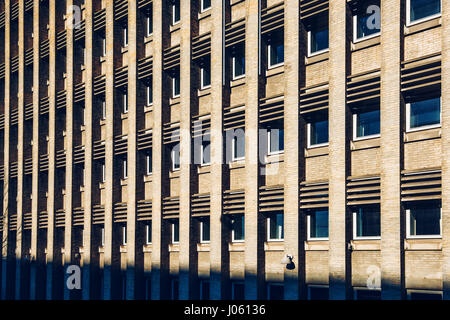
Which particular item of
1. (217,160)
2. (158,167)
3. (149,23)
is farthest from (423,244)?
(149,23)

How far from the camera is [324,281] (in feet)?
75.2

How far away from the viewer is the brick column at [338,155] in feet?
72.4

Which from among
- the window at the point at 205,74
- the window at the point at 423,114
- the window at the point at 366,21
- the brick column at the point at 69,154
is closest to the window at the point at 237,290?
the window at the point at 205,74

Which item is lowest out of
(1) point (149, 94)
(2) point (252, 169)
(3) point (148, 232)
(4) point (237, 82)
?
(3) point (148, 232)

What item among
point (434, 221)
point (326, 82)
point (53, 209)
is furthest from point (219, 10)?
point (53, 209)

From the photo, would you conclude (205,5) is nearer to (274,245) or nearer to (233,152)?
(233,152)

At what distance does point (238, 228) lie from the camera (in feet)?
88.0

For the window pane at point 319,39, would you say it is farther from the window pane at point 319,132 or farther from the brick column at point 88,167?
the brick column at point 88,167

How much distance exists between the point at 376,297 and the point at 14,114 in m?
27.8

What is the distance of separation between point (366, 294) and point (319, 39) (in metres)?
8.92

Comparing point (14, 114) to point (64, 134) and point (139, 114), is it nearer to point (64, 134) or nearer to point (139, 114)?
point (64, 134)

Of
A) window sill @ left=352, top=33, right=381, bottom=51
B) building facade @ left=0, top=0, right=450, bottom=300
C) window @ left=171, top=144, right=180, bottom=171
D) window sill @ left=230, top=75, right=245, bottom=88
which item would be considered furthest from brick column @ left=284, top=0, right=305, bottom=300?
window @ left=171, top=144, right=180, bottom=171

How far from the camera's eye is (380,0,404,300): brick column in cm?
2052

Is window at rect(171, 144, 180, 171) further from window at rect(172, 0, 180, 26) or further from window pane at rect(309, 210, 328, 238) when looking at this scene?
window pane at rect(309, 210, 328, 238)
